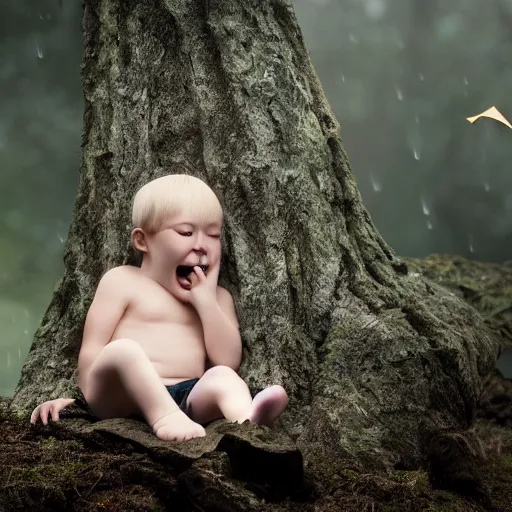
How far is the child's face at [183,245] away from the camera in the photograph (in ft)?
11.2

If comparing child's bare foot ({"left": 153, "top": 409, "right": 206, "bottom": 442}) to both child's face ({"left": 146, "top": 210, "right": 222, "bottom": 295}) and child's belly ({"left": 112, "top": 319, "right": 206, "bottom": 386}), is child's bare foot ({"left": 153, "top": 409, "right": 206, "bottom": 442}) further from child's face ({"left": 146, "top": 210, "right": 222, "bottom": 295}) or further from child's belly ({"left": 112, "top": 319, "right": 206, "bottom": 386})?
child's face ({"left": 146, "top": 210, "right": 222, "bottom": 295})

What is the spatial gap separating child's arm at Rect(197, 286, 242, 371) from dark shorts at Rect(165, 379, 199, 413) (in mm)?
195

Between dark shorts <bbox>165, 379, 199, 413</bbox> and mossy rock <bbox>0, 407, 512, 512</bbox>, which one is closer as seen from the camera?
mossy rock <bbox>0, 407, 512, 512</bbox>

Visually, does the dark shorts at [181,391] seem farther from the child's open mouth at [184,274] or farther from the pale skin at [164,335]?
the child's open mouth at [184,274]

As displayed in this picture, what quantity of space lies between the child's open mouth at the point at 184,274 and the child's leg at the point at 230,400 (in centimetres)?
47

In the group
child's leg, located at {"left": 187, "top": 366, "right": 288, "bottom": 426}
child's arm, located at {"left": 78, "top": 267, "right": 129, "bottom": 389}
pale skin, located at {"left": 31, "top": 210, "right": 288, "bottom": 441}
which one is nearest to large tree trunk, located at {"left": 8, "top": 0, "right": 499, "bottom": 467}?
pale skin, located at {"left": 31, "top": 210, "right": 288, "bottom": 441}

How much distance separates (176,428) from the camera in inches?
110

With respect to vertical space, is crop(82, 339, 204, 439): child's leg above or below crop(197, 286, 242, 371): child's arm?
below

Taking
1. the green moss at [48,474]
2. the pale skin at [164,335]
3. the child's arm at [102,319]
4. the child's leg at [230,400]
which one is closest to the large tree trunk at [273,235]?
the pale skin at [164,335]

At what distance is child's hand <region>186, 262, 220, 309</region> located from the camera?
3385 mm

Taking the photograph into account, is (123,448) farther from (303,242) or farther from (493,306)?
(493,306)

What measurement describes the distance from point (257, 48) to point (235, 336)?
159 cm

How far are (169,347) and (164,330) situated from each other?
0.29 feet

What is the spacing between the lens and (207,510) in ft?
7.89
